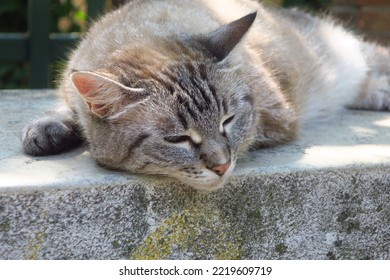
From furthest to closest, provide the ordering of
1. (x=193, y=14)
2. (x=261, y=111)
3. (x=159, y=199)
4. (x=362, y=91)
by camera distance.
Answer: (x=362, y=91) → (x=193, y=14) → (x=261, y=111) → (x=159, y=199)

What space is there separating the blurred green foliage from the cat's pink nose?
3.70 m

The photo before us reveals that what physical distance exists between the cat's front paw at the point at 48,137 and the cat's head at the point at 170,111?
23cm

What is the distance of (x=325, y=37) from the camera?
4410mm

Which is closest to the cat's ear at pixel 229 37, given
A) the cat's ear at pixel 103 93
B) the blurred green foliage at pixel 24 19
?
the cat's ear at pixel 103 93

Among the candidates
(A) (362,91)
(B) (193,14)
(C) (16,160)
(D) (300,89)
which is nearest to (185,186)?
(C) (16,160)

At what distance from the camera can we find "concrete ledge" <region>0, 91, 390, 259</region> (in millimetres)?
2398

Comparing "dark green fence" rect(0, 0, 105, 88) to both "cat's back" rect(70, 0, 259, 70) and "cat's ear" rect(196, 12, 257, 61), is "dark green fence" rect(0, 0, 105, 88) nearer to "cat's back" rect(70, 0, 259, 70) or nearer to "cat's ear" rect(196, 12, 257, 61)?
"cat's back" rect(70, 0, 259, 70)

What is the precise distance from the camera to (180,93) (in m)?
2.53

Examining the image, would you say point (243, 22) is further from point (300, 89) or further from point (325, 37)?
point (325, 37)

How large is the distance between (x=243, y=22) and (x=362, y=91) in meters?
1.78

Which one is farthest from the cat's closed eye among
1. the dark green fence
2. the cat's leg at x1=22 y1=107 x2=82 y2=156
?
the dark green fence

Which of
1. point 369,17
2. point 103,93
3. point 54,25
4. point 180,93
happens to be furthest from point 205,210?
point 54,25

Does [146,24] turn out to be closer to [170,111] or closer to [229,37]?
[229,37]

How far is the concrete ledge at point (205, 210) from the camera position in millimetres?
2398
